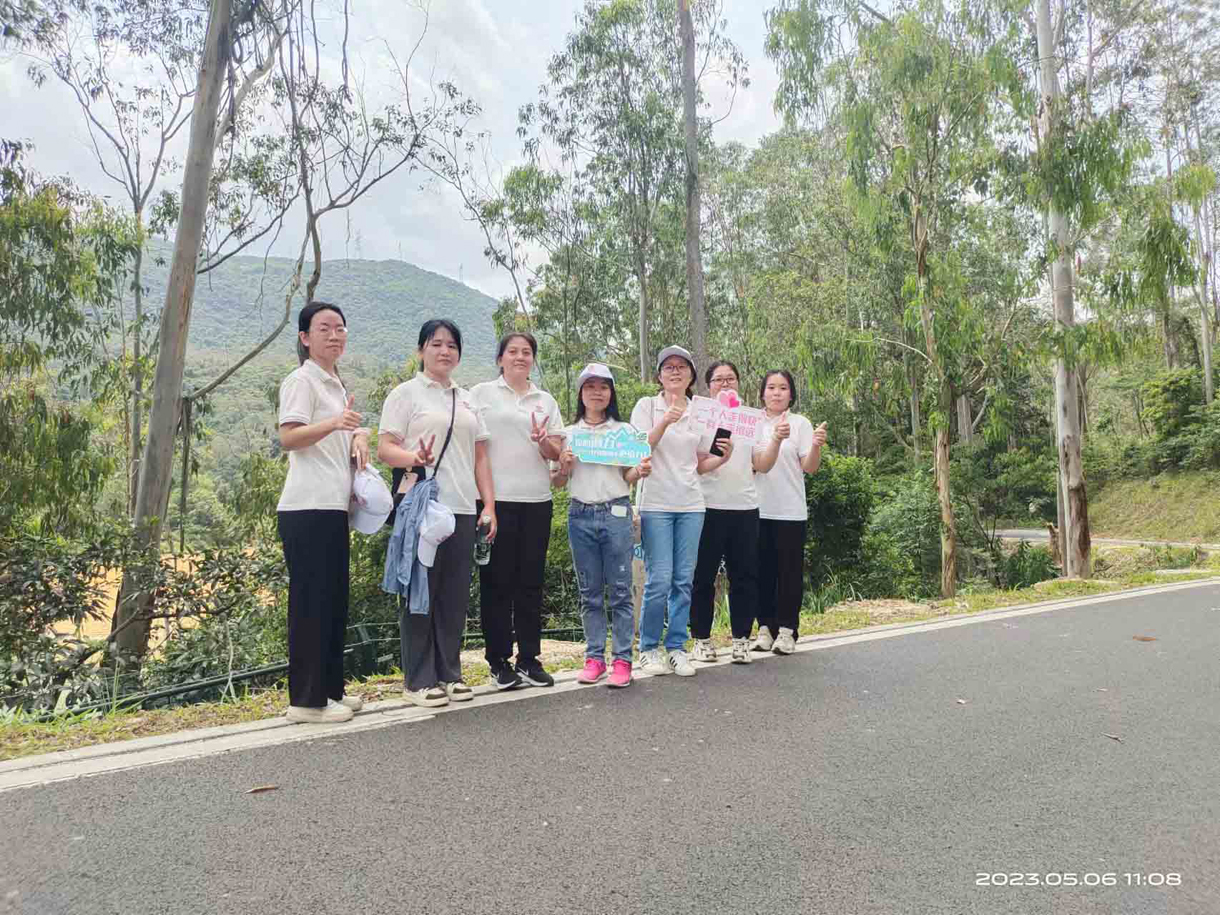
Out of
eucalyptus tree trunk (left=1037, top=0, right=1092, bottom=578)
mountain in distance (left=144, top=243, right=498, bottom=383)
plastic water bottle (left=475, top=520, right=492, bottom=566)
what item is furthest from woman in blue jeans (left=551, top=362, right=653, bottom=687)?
eucalyptus tree trunk (left=1037, top=0, right=1092, bottom=578)

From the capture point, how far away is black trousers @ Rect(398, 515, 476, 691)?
4.18 meters

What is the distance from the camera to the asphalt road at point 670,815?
234 centimetres

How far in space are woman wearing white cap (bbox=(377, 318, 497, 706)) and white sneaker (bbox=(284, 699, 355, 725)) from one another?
392mm

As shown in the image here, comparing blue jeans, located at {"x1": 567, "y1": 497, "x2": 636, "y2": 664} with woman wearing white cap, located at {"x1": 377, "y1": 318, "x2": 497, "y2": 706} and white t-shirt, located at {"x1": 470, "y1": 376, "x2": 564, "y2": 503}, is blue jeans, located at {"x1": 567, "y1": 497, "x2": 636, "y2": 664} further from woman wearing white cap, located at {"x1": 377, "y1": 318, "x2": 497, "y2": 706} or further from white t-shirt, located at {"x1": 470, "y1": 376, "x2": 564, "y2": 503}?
woman wearing white cap, located at {"x1": 377, "y1": 318, "x2": 497, "y2": 706}

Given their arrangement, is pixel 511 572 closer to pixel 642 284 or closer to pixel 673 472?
pixel 673 472

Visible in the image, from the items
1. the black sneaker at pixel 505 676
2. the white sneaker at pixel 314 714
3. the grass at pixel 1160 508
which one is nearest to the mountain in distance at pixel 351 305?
the black sneaker at pixel 505 676

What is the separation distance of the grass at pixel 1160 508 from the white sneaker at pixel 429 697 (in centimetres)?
2675

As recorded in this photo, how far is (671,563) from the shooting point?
192 inches

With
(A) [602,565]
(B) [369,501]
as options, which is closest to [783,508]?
(A) [602,565]

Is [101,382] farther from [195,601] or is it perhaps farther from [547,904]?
[547,904]

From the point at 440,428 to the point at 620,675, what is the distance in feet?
5.36

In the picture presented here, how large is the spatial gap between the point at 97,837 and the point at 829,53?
13.5 meters

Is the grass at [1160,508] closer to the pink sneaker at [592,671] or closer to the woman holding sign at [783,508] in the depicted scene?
the woman holding sign at [783,508]
